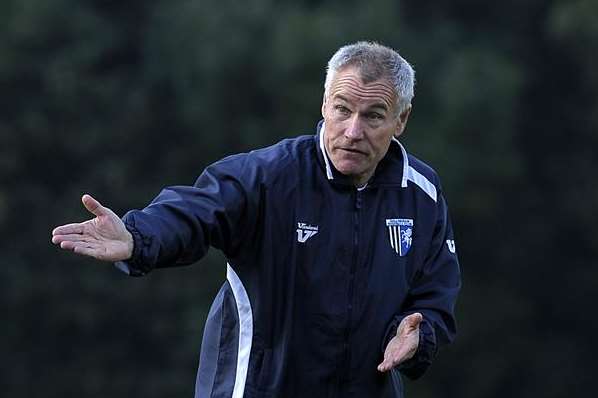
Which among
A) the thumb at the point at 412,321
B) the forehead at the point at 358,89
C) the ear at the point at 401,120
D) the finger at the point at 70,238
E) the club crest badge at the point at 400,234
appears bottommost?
the thumb at the point at 412,321

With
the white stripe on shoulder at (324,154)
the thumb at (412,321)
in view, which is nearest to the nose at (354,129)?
the white stripe on shoulder at (324,154)

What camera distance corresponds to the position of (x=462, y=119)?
23.6 metres

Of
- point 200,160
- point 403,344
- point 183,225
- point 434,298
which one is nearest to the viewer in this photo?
point 183,225

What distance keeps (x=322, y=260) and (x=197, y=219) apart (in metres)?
0.52

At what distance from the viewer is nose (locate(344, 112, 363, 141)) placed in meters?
5.61

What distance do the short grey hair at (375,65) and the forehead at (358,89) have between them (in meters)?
0.02

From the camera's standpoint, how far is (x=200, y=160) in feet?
78.1

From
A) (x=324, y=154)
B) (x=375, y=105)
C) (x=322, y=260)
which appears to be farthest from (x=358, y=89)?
(x=322, y=260)

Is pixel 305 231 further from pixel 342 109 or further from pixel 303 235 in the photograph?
pixel 342 109

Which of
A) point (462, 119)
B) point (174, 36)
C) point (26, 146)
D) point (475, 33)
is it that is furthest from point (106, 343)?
point (475, 33)

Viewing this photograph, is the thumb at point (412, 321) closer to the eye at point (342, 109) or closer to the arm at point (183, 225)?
the arm at point (183, 225)

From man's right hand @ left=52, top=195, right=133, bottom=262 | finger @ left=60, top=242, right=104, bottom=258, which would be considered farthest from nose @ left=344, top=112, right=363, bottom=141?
finger @ left=60, top=242, right=104, bottom=258

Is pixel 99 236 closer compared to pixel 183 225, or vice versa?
pixel 99 236

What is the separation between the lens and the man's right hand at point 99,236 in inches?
195
